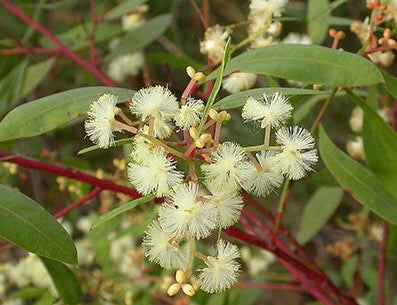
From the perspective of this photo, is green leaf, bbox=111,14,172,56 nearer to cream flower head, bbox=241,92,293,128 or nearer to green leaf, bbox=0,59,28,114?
green leaf, bbox=0,59,28,114

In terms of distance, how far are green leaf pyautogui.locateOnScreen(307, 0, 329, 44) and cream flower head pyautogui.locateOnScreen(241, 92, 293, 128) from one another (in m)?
0.64

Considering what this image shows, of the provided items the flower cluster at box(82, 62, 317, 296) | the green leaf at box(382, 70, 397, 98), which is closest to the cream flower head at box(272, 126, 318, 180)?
the flower cluster at box(82, 62, 317, 296)

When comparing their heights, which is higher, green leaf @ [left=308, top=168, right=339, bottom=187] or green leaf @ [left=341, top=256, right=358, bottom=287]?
green leaf @ [left=308, top=168, right=339, bottom=187]

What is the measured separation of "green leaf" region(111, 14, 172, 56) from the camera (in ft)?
6.91

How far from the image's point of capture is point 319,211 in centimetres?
203

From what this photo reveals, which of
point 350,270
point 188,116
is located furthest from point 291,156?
point 350,270

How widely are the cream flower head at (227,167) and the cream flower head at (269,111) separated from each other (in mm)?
66

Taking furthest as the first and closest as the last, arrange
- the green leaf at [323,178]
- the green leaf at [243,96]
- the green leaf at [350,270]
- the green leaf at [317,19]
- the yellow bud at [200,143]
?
the green leaf at [350,270]
the green leaf at [317,19]
the green leaf at [323,178]
the green leaf at [243,96]
the yellow bud at [200,143]

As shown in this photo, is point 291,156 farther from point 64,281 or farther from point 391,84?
point 64,281

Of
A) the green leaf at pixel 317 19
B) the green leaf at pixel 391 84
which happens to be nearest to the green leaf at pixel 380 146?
the green leaf at pixel 391 84

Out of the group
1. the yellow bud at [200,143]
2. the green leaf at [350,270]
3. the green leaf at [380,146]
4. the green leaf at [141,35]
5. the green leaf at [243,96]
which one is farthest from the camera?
the green leaf at [350,270]

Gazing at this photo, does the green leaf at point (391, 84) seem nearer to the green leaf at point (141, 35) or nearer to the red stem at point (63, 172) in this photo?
the red stem at point (63, 172)

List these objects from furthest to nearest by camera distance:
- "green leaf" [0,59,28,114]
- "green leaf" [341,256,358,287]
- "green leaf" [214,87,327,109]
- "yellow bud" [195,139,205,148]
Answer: "green leaf" [341,256,358,287] < "green leaf" [0,59,28,114] < "green leaf" [214,87,327,109] < "yellow bud" [195,139,205,148]

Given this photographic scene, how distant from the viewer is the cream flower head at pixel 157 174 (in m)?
0.96
